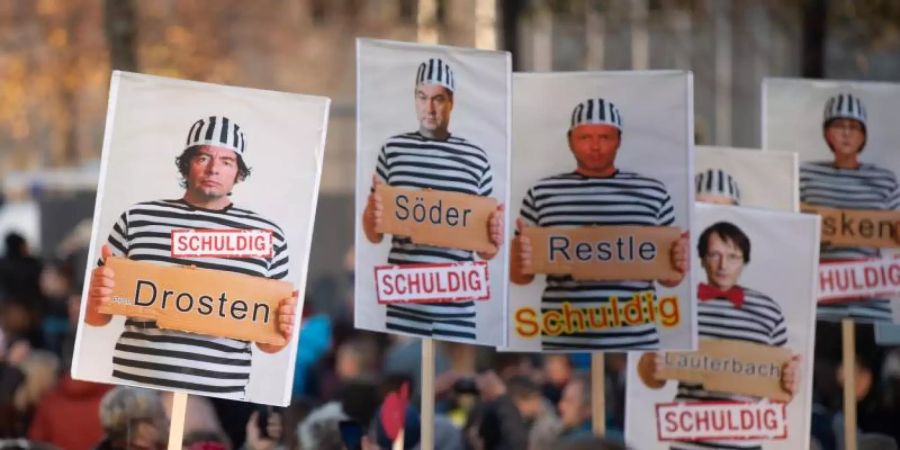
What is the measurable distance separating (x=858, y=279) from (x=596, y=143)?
2053mm

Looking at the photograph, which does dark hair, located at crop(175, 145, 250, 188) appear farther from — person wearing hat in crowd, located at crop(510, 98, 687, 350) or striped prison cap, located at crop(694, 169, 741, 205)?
striped prison cap, located at crop(694, 169, 741, 205)

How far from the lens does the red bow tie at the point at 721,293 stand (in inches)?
423

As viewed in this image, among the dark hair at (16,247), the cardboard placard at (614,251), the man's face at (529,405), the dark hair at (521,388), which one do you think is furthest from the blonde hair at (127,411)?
the dark hair at (16,247)

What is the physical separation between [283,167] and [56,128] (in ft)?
116

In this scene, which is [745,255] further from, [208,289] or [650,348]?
[208,289]

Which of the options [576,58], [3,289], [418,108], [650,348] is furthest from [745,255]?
[576,58]

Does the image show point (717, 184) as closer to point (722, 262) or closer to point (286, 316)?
point (722, 262)

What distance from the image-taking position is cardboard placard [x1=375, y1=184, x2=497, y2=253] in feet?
32.1

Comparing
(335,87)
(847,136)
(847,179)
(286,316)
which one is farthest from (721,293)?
(335,87)

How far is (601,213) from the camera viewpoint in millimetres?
10234

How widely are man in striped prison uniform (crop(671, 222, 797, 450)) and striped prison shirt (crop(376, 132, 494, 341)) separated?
1.37 meters

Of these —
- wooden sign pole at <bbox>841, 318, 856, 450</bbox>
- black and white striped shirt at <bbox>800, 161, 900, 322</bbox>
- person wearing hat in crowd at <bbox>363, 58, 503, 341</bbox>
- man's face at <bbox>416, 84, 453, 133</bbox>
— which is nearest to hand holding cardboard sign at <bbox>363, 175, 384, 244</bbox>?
person wearing hat in crowd at <bbox>363, 58, 503, 341</bbox>

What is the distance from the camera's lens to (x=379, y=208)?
980cm

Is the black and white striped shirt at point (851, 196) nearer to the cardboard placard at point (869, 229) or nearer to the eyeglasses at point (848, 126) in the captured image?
the cardboard placard at point (869, 229)
